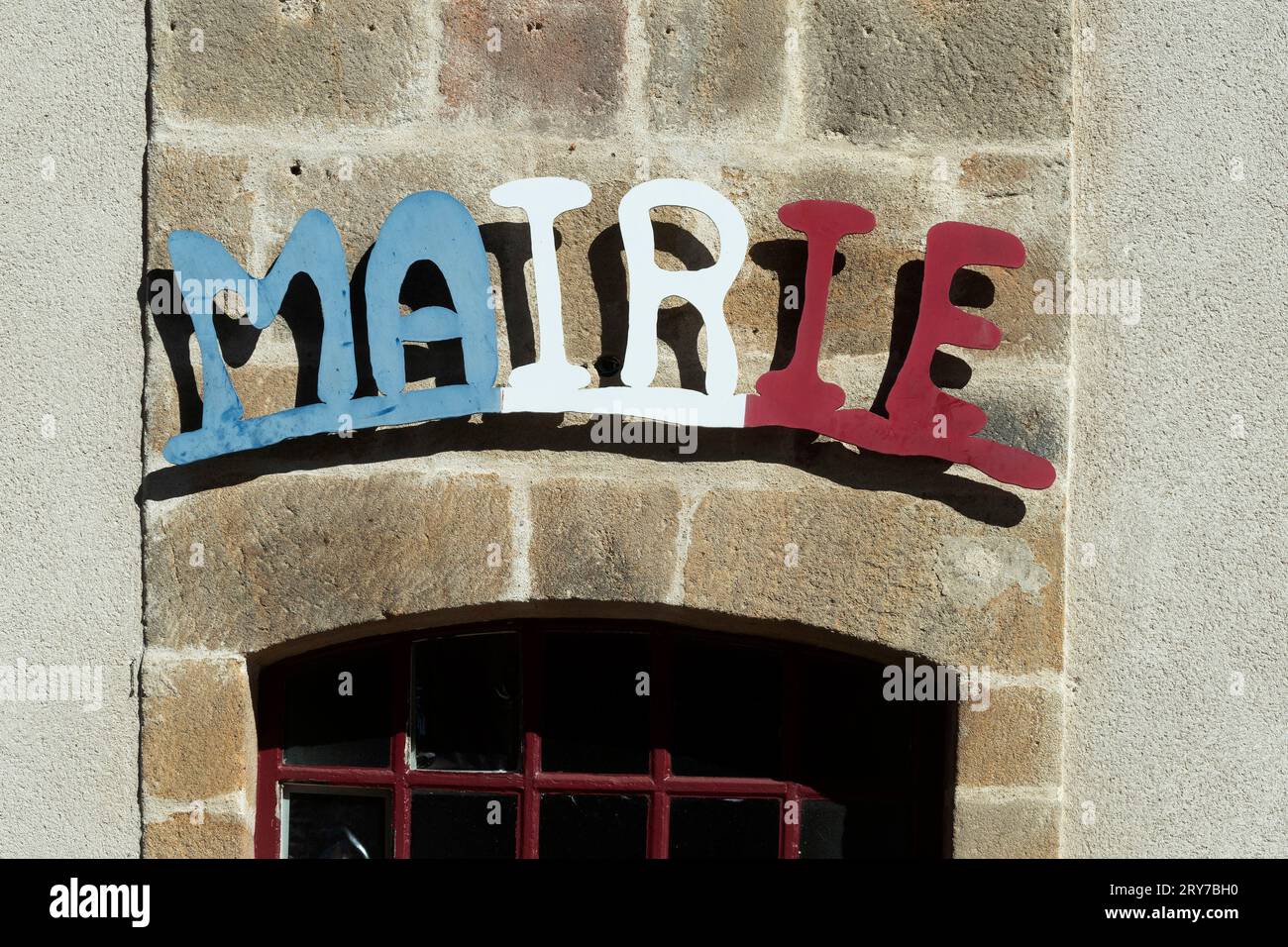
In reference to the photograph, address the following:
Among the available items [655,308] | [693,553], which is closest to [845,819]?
[693,553]

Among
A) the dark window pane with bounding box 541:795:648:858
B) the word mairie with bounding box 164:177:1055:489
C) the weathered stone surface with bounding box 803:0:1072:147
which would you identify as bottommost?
the dark window pane with bounding box 541:795:648:858

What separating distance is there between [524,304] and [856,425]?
2.99 ft

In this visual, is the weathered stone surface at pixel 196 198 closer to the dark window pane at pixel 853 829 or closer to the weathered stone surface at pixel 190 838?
the weathered stone surface at pixel 190 838

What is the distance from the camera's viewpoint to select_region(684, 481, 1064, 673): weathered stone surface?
3.11 metres

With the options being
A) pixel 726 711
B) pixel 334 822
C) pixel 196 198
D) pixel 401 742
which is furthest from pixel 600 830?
pixel 196 198

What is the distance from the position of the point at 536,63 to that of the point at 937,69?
1.06 metres

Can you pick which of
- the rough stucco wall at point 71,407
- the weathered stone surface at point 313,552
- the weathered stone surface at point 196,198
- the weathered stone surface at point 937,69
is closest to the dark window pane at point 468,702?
the weathered stone surface at point 313,552

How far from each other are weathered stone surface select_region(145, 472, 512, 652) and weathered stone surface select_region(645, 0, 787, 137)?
1.12m

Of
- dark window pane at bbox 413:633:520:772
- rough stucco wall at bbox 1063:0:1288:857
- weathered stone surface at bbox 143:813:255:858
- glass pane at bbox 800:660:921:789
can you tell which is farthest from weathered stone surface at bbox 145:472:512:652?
rough stucco wall at bbox 1063:0:1288:857

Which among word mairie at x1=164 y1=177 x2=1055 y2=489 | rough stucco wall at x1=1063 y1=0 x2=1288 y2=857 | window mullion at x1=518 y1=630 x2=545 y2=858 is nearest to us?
word mairie at x1=164 y1=177 x2=1055 y2=489

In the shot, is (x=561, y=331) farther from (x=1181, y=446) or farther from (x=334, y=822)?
(x=1181, y=446)

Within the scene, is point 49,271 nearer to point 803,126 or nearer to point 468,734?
point 468,734

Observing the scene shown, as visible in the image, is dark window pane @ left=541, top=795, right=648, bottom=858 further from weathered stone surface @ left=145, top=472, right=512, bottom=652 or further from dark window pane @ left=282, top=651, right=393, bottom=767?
weathered stone surface @ left=145, top=472, right=512, bottom=652

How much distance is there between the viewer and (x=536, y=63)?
3.22 metres
